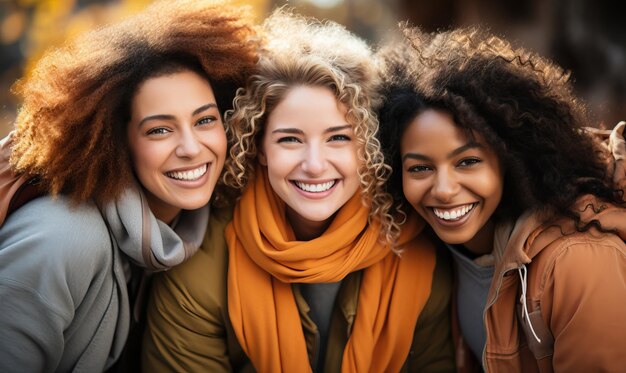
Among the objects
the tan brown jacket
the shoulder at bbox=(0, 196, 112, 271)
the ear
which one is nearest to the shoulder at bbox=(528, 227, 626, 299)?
the tan brown jacket

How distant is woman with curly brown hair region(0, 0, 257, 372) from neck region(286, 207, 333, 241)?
45 centimetres

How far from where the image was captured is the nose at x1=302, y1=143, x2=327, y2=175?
2.75 m

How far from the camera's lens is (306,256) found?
284 cm

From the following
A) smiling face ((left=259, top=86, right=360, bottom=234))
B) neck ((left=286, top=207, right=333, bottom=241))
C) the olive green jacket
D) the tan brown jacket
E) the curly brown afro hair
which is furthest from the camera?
neck ((left=286, top=207, right=333, bottom=241))

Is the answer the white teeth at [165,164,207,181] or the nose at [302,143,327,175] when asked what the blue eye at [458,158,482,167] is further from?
the white teeth at [165,164,207,181]

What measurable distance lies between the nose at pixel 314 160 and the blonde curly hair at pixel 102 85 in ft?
1.64

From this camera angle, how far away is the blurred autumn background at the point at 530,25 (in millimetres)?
5590

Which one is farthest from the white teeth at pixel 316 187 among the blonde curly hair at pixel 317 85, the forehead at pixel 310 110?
the forehead at pixel 310 110

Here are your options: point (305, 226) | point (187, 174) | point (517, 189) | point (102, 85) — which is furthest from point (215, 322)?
point (517, 189)

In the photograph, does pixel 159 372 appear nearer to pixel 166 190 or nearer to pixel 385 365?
pixel 166 190

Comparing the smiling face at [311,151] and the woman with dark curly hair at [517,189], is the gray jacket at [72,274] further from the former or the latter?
the woman with dark curly hair at [517,189]

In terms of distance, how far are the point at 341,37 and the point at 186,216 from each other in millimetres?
1172

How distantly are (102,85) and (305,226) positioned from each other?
1.17m

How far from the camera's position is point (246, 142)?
2926 millimetres
